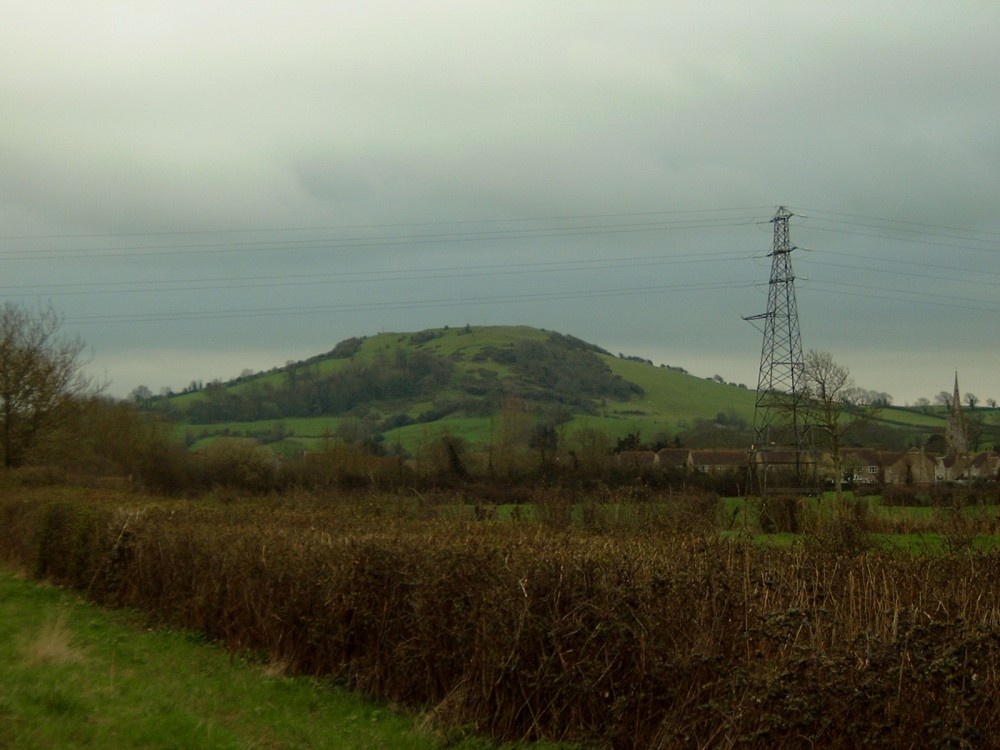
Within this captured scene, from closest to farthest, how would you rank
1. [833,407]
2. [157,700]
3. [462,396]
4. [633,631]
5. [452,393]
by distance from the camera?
[633,631] → [157,700] → [833,407] → [462,396] → [452,393]

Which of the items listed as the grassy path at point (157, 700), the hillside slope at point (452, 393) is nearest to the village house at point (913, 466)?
the hillside slope at point (452, 393)

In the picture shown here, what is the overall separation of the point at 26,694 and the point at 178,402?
295 feet

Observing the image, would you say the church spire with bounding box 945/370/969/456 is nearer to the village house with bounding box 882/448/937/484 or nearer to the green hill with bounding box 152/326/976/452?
the village house with bounding box 882/448/937/484

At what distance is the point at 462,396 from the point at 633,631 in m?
91.3

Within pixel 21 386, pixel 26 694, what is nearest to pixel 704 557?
pixel 26 694

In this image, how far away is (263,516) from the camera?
16609 millimetres

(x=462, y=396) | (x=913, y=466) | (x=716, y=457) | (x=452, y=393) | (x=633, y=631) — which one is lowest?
(x=633, y=631)

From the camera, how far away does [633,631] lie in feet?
28.4

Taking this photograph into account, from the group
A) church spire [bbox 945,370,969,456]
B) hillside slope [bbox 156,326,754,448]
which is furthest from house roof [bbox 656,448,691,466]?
hillside slope [bbox 156,326,754,448]

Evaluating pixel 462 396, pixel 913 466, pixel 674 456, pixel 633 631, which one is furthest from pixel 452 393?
pixel 633 631

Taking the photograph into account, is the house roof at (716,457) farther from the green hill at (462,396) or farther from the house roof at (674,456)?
the green hill at (462,396)

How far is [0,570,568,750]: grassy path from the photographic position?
7766mm

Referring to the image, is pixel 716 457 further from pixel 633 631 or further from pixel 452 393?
pixel 452 393

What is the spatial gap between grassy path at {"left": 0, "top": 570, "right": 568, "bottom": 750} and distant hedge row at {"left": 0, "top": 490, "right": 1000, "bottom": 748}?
534 millimetres
